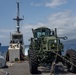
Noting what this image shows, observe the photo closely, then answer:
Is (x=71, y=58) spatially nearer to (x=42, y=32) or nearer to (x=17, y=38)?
(x=42, y=32)

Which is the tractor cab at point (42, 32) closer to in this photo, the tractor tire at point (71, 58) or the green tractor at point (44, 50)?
the green tractor at point (44, 50)

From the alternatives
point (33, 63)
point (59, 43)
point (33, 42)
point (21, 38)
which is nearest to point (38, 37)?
point (33, 42)

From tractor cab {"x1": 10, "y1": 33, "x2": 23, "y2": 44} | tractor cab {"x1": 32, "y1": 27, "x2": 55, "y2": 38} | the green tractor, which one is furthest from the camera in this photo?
tractor cab {"x1": 10, "y1": 33, "x2": 23, "y2": 44}

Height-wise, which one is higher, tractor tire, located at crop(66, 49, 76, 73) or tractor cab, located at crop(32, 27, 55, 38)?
tractor cab, located at crop(32, 27, 55, 38)

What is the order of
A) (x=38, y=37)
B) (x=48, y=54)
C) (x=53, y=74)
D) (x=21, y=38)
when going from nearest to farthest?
(x=53, y=74), (x=48, y=54), (x=38, y=37), (x=21, y=38)

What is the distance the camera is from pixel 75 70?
63.5 ft

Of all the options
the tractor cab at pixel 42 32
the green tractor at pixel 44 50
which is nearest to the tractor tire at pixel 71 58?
the green tractor at pixel 44 50

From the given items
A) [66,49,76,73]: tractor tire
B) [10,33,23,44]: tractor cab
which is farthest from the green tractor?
[10,33,23,44]: tractor cab

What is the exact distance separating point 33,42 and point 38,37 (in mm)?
540

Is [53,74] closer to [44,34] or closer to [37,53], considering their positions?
[37,53]

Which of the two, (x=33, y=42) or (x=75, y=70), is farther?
(x=33, y=42)

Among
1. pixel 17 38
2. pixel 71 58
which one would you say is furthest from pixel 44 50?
pixel 17 38

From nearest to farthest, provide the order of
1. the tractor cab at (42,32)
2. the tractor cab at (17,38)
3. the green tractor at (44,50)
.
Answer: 1. the green tractor at (44,50)
2. the tractor cab at (42,32)
3. the tractor cab at (17,38)

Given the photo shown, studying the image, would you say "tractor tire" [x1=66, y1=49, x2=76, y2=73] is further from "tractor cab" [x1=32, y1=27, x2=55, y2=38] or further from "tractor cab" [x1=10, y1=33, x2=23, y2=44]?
"tractor cab" [x1=10, y1=33, x2=23, y2=44]
